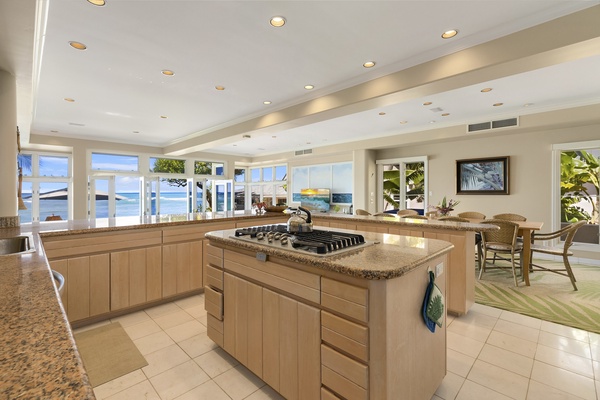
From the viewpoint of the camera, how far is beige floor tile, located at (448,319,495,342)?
262cm

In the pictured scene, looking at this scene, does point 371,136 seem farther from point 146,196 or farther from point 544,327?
point 146,196

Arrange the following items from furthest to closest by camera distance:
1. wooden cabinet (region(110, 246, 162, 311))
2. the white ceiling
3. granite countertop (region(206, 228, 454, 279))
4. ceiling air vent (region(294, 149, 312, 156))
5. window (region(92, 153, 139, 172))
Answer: ceiling air vent (region(294, 149, 312, 156)) → window (region(92, 153, 139, 172)) → wooden cabinet (region(110, 246, 162, 311)) → the white ceiling → granite countertop (region(206, 228, 454, 279))

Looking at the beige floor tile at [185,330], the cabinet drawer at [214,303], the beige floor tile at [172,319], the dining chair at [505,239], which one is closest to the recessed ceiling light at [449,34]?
the dining chair at [505,239]

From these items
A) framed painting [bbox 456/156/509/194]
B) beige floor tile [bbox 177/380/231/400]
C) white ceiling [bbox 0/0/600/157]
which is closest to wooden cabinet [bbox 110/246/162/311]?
beige floor tile [bbox 177/380/231/400]

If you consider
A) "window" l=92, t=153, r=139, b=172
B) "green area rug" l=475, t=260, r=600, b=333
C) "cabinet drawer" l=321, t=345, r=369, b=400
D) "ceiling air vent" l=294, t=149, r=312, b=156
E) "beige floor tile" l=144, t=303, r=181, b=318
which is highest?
"ceiling air vent" l=294, t=149, r=312, b=156

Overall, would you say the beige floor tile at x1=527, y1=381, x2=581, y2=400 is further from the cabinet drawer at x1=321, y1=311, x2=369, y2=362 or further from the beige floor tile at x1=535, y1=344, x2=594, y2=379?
the cabinet drawer at x1=321, y1=311, x2=369, y2=362

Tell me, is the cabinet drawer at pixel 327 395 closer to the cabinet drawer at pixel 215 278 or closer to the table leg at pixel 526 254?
the cabinet drawer at pixel 215 278

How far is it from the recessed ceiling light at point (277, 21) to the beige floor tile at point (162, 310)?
320 cm

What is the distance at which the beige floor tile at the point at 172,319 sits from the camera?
286cm

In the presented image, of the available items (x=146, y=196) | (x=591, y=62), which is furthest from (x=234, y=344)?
(x=146, y=196)

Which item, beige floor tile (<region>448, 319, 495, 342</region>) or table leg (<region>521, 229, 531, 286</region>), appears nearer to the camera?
beige floor tile (<region>448, 319, 495, 342</region>)

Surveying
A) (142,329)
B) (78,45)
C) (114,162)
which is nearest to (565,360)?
(142,329)

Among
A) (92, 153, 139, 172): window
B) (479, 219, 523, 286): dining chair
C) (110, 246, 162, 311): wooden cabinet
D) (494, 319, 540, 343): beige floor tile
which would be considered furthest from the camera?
(92, 153, 139, 172): window

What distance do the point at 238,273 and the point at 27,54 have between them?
275cm
